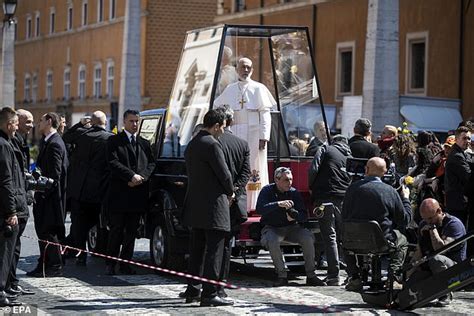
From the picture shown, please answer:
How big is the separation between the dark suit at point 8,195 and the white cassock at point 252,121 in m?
3.77

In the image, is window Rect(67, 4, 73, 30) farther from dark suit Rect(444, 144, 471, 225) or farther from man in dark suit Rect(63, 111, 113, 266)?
dark suit Rect(444, 144, 471, 225)

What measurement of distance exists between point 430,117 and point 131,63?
8.12 meters

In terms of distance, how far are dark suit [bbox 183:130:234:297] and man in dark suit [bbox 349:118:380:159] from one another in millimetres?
3024

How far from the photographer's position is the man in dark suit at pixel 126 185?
1531cm

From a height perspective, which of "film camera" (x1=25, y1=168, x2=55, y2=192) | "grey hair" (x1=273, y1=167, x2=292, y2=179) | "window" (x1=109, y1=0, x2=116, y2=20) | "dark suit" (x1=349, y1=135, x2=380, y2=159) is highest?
"window" (x1=109, y1=0, x2=116, y2=20)

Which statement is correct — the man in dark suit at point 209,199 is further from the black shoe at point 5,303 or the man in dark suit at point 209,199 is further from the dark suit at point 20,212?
the black shoe at point 5,303

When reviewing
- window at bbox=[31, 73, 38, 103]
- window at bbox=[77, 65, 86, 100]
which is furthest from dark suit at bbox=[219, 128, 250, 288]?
window at bbox=[31, 73, 38, 103]

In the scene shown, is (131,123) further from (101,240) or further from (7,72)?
(7,72)

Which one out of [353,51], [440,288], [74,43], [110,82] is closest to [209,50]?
[440,288]

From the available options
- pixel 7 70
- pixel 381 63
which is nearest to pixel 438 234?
pixel 381 63

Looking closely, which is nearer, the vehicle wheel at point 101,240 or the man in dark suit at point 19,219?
the man in dark suit at point 19,219

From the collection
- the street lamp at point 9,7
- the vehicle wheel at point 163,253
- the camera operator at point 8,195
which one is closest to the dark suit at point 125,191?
the vehicle wheel at point 163,253

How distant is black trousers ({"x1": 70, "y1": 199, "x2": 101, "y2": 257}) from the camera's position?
16.7 metres

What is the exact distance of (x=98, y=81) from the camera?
63.1 meters
